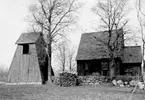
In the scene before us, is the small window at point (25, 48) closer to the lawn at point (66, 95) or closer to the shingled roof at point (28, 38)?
the shingled roof at point (28, 38)

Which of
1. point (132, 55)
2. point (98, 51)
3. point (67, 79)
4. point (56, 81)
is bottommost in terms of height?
point (56, 81)

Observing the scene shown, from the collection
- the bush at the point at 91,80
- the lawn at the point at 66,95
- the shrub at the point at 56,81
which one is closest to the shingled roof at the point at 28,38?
the shrub at the point at 56,81

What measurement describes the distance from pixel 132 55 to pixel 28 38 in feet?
65.8

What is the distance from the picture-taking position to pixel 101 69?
1652 inches

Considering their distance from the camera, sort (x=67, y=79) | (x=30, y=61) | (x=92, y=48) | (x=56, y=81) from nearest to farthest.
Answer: (x=67, y=79)
(x=56, y=81)
(x=30, y=61)
(x=92, y=48)

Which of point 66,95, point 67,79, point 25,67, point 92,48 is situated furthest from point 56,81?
point 66,95

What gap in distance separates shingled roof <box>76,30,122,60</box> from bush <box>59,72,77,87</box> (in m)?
8.52

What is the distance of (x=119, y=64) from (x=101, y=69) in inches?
148

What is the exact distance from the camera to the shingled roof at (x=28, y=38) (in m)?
41.0

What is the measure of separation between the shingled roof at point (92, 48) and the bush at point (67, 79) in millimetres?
8521

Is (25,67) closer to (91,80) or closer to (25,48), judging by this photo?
(25,48)

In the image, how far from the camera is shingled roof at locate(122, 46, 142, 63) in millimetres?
41750

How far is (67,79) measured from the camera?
3366 centimetres

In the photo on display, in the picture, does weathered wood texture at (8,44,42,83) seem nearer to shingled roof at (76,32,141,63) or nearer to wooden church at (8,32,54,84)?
wooden church at (8,32,54,84)
